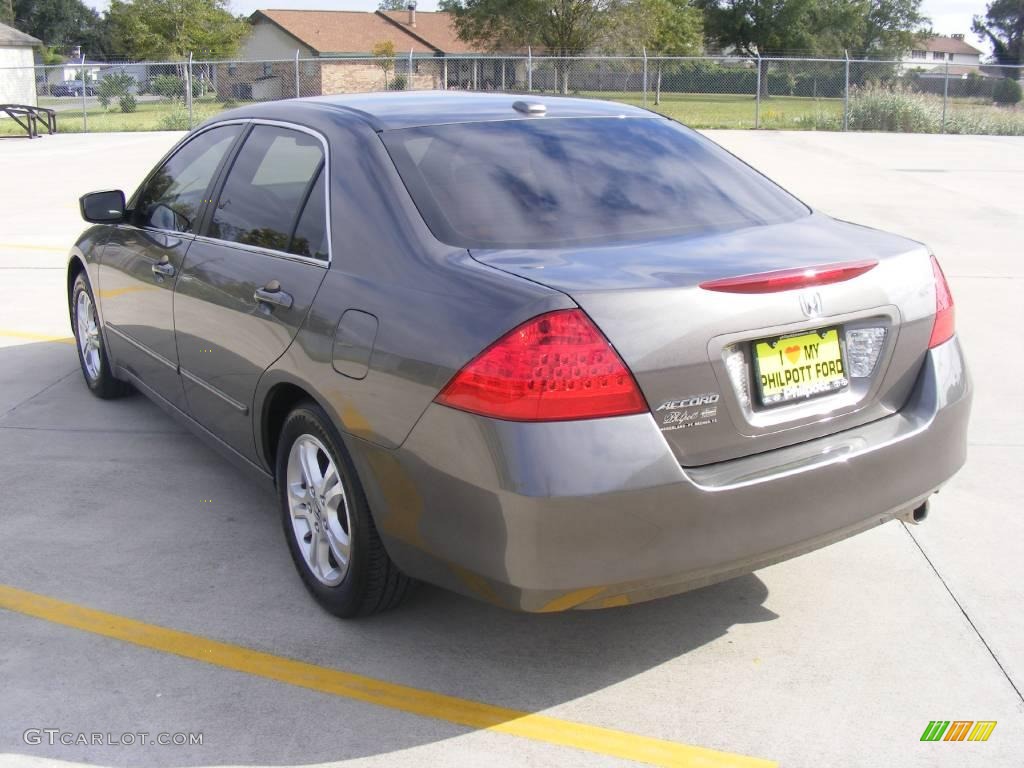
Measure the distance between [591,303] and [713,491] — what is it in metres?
0.59

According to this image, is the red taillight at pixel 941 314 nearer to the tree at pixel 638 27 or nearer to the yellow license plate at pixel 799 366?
the yellow license plate at pixel 799 366

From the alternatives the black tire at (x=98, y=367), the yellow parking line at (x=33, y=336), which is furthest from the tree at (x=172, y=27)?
the black tire at (x=98, y=367)

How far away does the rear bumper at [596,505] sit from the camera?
110 inches

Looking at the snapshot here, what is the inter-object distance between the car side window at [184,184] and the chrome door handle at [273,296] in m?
0.93

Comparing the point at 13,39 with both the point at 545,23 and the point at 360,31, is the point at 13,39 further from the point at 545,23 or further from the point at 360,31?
the point at 545,23

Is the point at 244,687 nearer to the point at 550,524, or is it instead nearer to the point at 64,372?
the point at 550,524

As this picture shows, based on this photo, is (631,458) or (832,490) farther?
(832,490)

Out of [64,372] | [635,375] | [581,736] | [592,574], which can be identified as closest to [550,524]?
[592,574]

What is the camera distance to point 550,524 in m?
2.80

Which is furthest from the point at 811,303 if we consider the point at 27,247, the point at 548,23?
the point at 548,23

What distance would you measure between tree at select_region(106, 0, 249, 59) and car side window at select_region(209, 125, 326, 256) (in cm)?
5754

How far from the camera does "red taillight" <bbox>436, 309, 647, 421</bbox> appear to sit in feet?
9.22

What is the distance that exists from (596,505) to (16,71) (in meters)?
59.9

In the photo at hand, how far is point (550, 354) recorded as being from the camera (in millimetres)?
2826
